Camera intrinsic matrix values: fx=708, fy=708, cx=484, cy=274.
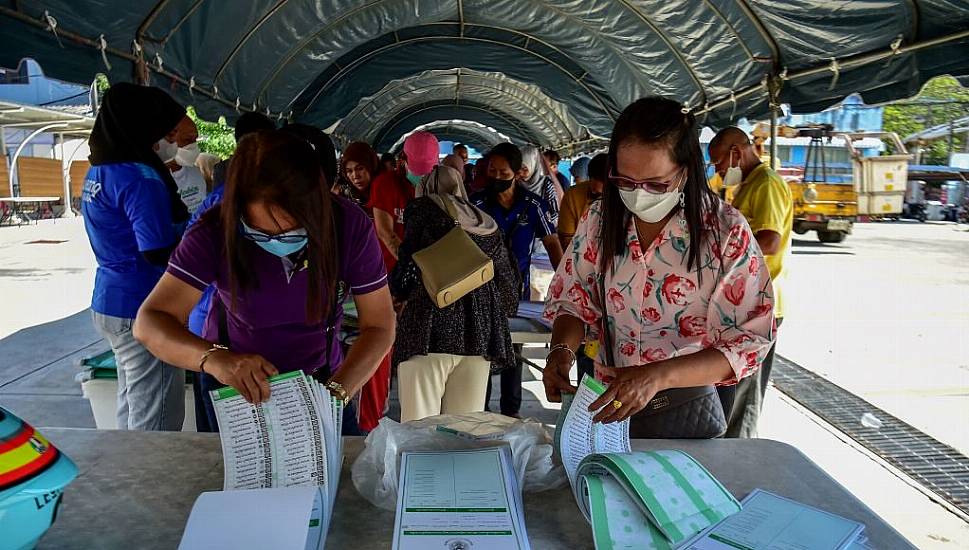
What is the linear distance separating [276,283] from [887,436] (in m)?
4.26

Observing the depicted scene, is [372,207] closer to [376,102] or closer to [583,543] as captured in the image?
[583,543]

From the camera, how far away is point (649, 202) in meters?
1.76

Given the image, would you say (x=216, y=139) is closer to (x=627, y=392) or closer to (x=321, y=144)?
(x=321, y=144)

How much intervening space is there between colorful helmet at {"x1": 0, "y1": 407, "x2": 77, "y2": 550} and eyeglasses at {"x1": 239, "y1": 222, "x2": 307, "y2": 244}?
29.6 inches

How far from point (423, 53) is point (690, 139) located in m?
7.32

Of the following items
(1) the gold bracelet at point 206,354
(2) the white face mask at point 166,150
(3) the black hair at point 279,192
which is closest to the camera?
(1) the gold bracelet at point 206,354

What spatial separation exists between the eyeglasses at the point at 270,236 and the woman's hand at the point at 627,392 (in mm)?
811

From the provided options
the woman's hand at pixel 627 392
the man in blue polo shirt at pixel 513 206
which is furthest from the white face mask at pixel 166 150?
the woman's hand at pixel 627 392

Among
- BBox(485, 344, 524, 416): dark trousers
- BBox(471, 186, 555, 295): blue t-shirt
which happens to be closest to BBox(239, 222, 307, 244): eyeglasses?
BBox(471, 186, 555, 295): blue t-shirt

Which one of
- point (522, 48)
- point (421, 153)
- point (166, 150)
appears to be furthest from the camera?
point (522, 48)

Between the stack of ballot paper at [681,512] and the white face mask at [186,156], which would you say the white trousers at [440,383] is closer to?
the white face mask at [186,156]

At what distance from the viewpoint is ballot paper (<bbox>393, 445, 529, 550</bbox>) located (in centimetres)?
114

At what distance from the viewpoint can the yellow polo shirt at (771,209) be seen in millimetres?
3703

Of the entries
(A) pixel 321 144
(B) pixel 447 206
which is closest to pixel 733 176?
(B) pixel 447 206
